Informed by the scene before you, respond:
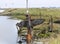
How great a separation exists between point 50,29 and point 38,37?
4065 millimetres

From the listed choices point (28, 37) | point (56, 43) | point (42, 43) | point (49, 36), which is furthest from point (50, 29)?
point (28, 37)

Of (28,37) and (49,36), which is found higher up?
(28,37)

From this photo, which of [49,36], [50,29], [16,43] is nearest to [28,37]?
[16,43]

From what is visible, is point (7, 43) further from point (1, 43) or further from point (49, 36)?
point (49, 36)

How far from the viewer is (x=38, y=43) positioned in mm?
16000

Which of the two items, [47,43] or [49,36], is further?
[49,36]

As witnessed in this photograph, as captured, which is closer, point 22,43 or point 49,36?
point 22,43

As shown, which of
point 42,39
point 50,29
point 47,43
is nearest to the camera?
point 47,43

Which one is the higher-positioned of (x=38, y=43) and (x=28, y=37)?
(x=28, y=37)

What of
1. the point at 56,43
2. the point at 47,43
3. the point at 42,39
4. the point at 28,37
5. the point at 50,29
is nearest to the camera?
the point at 28,37

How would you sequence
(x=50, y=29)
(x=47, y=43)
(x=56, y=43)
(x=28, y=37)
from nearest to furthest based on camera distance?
(x=28, y=37) < (x=56, y=43) < (x=47, y=43) < (x=50, y=29)

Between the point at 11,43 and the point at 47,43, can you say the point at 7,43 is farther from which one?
the point at 47,43

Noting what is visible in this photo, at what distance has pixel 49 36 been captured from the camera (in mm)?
18844

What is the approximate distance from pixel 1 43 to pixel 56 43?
501 cm
